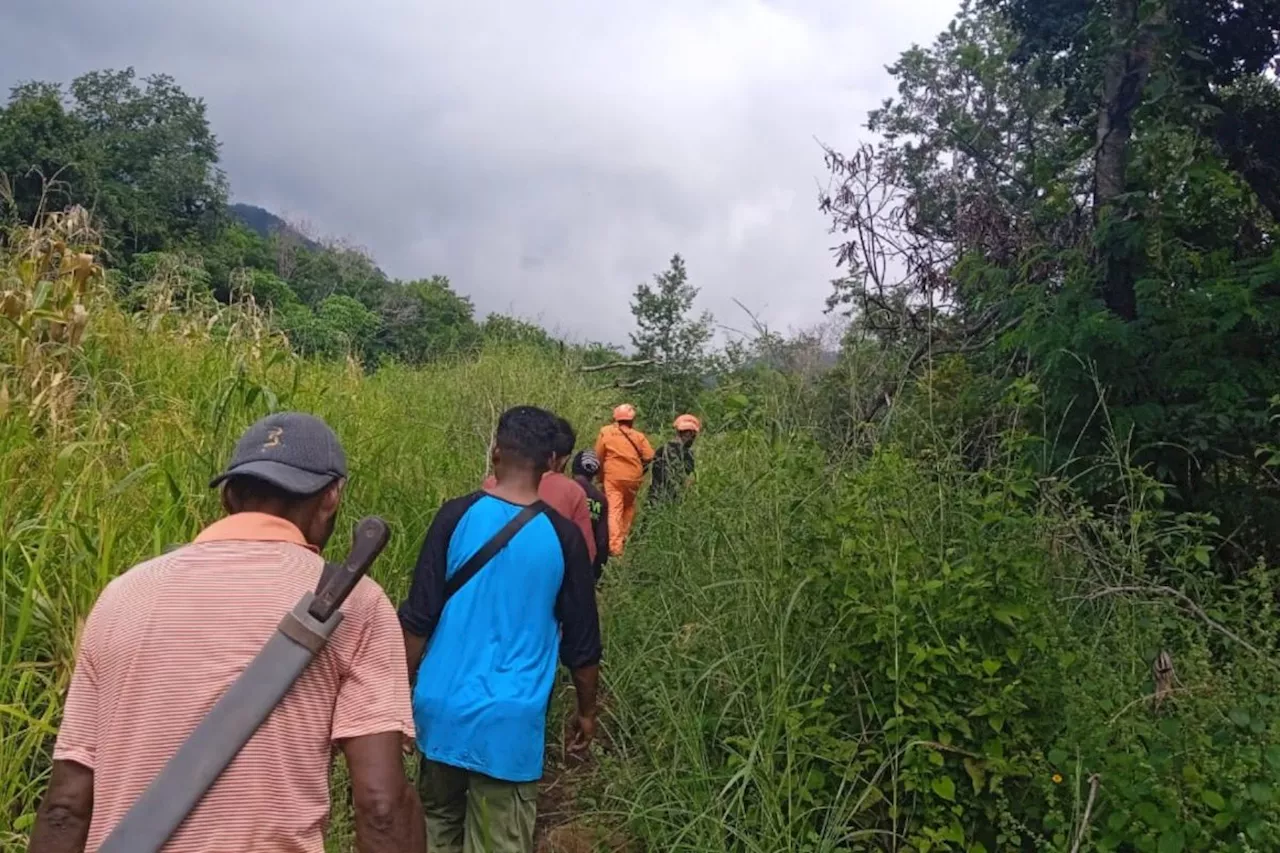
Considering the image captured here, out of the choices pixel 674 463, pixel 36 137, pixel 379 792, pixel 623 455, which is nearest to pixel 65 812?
pixel 379 792

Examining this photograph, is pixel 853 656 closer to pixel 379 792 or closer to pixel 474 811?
pixel 474 811

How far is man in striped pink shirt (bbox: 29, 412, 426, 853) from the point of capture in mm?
1452

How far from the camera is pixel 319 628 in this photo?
1.46m

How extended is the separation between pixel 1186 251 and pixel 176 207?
20995mm

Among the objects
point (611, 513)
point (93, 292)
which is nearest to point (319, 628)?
point (93, 292)

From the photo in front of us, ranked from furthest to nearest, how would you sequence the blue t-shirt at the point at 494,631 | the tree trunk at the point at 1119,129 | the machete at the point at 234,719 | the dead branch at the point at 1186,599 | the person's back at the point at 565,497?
the tree trunk at the point at 1119,129, the person's back at the point at 565,497, the dead branch at the point at 1186,599, the blue t-shirt at the point at 494,631, the machete at the point at 234,719

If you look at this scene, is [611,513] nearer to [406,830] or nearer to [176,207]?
[406,830]

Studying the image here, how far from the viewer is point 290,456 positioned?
1.68 metres

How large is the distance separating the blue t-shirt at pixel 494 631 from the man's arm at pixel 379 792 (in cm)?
88

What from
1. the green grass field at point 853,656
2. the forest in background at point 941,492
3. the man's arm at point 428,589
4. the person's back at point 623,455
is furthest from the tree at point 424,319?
the man's arm at point 428,589

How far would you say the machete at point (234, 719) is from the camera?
1389 millimetres

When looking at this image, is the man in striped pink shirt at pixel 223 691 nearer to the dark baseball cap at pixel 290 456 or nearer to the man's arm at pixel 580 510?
the dark baseball cap at pixel 290 456

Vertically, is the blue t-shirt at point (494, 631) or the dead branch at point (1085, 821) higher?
the blue t-shirt at point (494, 631)

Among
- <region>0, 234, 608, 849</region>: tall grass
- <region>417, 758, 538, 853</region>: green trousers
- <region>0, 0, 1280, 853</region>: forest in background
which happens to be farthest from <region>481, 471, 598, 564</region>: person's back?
<region>417, 758, 538, 853</region>: green trousers
